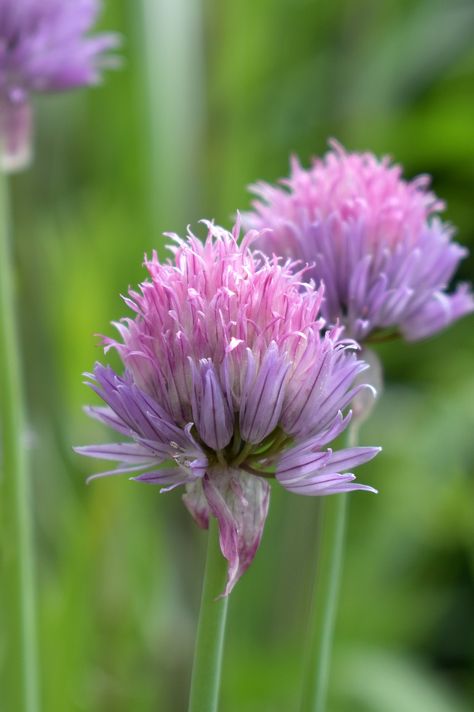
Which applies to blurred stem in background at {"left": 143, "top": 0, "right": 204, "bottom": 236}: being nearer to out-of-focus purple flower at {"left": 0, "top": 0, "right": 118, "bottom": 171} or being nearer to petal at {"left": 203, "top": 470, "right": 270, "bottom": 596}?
out-of-focus purple flower at {"left": 0, "top": 0, "right": 118, "bottom": 171}

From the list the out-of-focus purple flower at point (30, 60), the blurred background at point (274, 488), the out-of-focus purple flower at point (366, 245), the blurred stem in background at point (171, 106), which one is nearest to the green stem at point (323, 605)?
the out-of-focus purple flower at point (366, 245)

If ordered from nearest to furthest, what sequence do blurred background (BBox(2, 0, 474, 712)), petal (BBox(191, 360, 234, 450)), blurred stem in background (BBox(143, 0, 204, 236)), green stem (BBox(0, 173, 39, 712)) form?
petal (BBox(191, 360, 234, 450)) → green stem (BBox(0, 173, 39, 712)) → blurred background (BBox(2, 0, 474, 712)) → blurred stem in background (BBox(143, 0, 204, 236))

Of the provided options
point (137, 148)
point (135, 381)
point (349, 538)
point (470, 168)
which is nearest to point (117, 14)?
point (137, 148)

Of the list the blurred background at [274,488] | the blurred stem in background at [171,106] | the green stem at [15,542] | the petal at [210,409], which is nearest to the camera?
the petal at [210,409]

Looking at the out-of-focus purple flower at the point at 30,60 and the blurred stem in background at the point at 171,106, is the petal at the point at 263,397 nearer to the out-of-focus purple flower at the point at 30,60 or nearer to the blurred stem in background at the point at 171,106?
the out-of-focus purple flower at the point at 30,60

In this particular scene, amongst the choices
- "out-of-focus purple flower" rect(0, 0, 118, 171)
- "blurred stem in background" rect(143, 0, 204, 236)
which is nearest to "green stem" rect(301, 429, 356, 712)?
"out-of-focus purple flower" rect(0, 0, 118, 171)

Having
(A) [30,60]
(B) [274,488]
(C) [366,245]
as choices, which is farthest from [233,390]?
(B) [274,488]

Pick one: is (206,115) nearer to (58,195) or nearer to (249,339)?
(58,195)

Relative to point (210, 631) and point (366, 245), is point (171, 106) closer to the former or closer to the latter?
point (366, 245)
